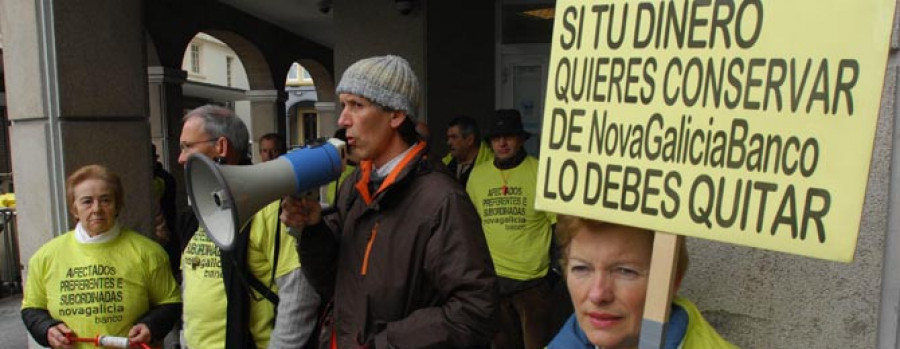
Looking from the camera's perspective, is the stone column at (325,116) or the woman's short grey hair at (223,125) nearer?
the woman's short grey hair at (223,125)

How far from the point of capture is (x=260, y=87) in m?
14.8

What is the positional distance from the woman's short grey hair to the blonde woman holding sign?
1.50 metres

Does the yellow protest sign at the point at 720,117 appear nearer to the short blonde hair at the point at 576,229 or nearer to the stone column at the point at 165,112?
the short blonde hair at the point at 576,229

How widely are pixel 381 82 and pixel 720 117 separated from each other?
3.25 ft

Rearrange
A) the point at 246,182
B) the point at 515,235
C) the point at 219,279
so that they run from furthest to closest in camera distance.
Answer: the point at 515,235 < the point at 219,279 < the point at 246,182

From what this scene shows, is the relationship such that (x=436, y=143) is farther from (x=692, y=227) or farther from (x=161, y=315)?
(x=692, y=227)

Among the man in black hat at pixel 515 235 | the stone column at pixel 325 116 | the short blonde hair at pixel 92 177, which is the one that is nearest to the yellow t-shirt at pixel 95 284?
the short blonde hair at pixel 92 177

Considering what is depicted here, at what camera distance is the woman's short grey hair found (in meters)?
2.44

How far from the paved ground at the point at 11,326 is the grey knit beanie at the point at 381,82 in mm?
5385

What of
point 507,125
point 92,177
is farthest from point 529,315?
point 92,177

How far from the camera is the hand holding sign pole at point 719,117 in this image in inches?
47.9

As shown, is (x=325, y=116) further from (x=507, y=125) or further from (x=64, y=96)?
(x=64, y=96)

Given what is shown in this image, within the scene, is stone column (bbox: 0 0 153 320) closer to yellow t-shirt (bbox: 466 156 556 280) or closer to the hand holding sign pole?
yellow t-shirt (bbox: 466 156 556 280)

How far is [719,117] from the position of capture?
1.35m
